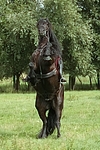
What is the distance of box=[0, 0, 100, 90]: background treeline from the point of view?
29.5 m

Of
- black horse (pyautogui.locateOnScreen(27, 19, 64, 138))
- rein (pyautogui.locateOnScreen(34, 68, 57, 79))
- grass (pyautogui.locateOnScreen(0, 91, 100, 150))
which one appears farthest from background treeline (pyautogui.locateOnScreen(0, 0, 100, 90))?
rein (pyautogui.locateOnScreen(34, 68, 57, 79))

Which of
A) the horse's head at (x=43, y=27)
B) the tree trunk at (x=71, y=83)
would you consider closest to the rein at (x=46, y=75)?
the horse's head at (x=43, y=27)

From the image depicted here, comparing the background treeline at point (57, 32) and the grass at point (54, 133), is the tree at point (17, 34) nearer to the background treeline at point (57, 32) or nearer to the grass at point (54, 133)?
the background treeline at point (57, 32)

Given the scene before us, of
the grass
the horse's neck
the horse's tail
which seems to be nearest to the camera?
the grass

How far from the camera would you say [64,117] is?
1347 centimetres

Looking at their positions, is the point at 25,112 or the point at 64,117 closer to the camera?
the point at 64,117

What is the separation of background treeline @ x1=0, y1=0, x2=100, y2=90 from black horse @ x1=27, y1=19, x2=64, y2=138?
65.0 ft

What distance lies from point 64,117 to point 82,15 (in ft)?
68.3

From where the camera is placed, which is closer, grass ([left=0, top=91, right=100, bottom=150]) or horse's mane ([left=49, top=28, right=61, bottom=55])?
grass ([left=0, top=91, right=100, bottom=150])

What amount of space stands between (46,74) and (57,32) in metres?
21.3

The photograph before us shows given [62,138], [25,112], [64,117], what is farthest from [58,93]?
[25,112]

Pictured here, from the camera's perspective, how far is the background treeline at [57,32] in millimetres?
29484

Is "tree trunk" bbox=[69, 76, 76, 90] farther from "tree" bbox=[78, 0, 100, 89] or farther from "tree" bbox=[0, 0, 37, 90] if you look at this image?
"tree" bbox=[0, 0, 37, 90]

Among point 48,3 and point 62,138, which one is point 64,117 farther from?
point 48,3
